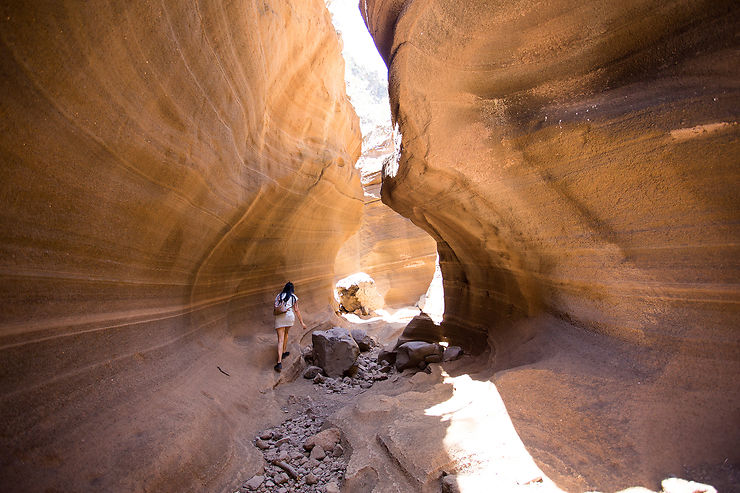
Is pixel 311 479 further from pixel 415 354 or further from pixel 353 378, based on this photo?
pixel 415 354

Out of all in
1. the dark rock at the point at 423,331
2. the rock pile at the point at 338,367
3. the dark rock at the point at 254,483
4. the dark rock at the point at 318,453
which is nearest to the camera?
the dark rock at the point at 254,483

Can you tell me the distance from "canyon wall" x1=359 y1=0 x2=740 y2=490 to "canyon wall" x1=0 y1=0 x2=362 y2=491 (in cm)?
214

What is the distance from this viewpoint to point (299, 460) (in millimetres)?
2938

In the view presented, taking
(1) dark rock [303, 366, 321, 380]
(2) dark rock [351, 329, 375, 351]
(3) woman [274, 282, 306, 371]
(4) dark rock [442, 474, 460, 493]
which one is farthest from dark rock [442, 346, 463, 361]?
(4) dark rock [442, 474, 460, 493]

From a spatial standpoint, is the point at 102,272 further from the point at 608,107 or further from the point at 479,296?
the point at 479,296

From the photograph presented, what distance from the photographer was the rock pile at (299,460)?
2.62 metres

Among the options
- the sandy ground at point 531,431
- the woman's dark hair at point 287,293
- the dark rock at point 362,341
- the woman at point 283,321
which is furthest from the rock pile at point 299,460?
the dark rock at point 362,341

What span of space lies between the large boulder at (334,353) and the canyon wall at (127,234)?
783 mm

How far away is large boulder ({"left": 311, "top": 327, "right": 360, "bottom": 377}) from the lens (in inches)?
200

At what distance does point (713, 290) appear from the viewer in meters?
2.26

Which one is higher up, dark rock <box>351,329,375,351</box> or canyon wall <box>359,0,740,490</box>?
canyon wall <box>359,0,740,490</box>

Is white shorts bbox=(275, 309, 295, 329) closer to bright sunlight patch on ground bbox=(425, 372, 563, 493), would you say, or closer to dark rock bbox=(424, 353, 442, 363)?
dark rock bbox=(424, 353, 442, 363)

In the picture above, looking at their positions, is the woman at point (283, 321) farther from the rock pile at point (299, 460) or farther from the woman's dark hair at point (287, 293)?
the rock pile at point (299, 460)

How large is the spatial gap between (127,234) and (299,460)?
7.25 feet
